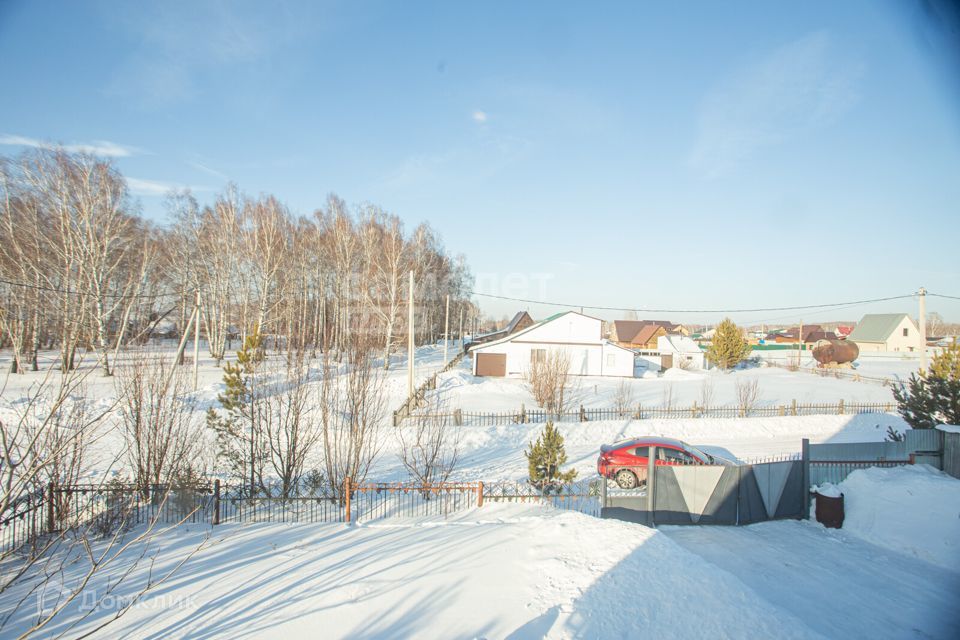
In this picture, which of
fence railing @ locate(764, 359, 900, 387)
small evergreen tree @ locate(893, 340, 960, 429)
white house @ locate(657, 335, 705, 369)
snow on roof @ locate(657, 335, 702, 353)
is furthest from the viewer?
snow on roof @ locate(657, 335, 702, 353)

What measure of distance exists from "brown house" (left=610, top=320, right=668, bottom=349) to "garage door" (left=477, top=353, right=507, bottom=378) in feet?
68.9

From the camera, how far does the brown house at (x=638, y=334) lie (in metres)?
53.3

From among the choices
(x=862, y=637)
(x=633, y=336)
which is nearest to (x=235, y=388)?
(x=862, y=637)

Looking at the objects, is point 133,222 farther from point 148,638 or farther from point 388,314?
point 148,638

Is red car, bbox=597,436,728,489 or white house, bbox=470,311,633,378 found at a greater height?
white house, bbox=470,311,633,378

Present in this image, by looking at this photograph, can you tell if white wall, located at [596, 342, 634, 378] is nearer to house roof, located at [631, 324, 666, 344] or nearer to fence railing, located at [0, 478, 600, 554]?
house roof, located at [631, 324, 666, 344]

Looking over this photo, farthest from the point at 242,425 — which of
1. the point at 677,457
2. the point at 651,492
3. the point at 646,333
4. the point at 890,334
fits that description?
the point at 890,334

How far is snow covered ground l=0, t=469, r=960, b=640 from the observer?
5.48 metres

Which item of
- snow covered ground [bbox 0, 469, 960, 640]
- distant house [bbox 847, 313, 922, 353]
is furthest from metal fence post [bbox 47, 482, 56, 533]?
distant house [bbox 847, 313, 922, 353]

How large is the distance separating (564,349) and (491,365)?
5.37 metres

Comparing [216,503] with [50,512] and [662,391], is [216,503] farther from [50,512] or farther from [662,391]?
[662,391]

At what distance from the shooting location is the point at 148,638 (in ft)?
16.8

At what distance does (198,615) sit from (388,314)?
1108 inches

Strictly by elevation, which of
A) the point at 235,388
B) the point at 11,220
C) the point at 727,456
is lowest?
the point at 727,456
